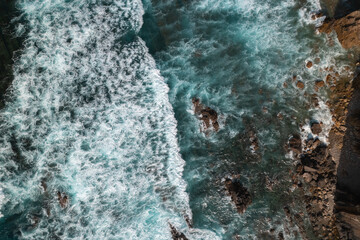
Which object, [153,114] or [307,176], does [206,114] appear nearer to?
[153,114]

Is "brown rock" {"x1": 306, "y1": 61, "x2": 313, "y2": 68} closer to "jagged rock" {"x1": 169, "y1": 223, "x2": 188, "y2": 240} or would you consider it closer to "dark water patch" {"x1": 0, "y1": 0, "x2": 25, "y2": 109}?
"jagged rock" {"x1": 169, "y1": 223, "x2": 188, "y2": 240}

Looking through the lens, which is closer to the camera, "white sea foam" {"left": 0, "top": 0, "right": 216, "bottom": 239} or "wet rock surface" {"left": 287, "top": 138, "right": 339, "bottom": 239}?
"white sea foam" {"left": 0, "top": 0, "right": 216, "bottom": 239}

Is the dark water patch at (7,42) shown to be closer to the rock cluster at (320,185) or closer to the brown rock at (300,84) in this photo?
the brown rock at (300,84)

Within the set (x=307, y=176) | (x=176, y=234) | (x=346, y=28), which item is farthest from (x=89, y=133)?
(x=346, y=28)

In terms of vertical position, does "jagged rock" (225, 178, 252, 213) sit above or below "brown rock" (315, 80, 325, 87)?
below

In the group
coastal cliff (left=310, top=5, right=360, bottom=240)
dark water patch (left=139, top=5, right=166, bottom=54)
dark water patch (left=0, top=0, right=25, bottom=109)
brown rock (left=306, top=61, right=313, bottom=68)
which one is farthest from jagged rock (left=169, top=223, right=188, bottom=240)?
brown rock (left=306, top=61, right=313, bottom=68)
